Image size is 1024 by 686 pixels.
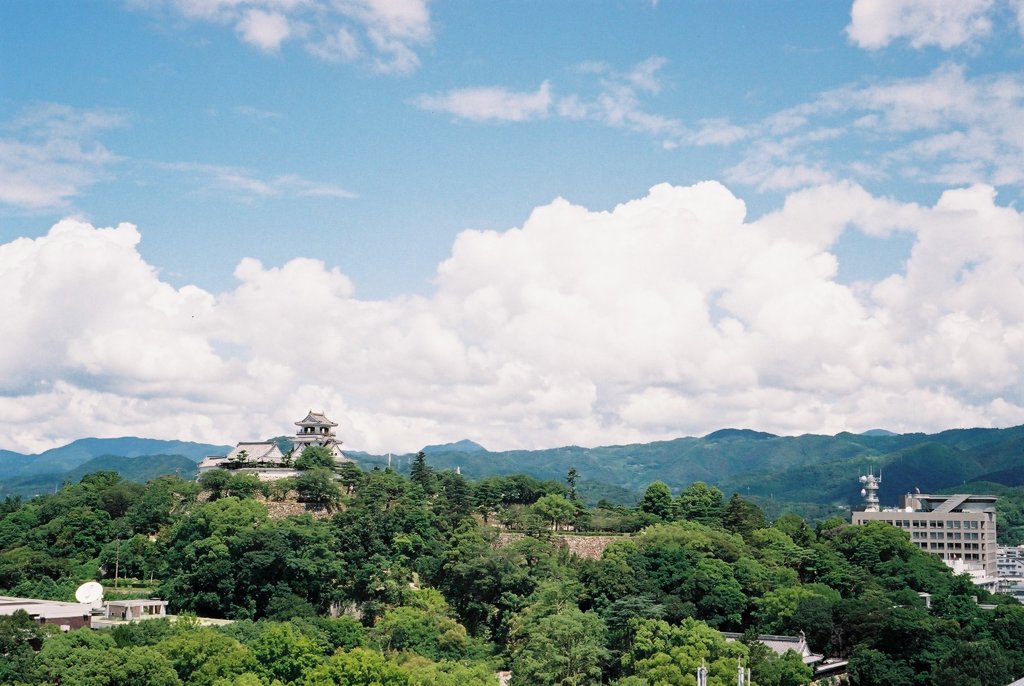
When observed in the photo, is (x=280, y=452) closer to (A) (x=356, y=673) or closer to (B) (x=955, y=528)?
(A) (x=356, y=673)

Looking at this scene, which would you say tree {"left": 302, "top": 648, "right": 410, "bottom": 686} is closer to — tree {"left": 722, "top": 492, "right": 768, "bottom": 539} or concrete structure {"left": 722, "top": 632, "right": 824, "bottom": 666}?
concrete structure {"left": 722, "top": 632, "right": 824, "bottom": 666}

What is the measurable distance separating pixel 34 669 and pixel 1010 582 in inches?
3022

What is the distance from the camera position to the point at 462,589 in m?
46.2

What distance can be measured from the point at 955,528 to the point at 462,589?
53773mm

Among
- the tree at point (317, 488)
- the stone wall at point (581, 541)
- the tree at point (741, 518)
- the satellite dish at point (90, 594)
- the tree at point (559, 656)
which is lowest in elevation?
the tree at point (559, 656)

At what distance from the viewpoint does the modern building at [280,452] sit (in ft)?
208

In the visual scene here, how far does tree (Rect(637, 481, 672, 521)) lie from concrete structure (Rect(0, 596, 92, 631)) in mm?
31372

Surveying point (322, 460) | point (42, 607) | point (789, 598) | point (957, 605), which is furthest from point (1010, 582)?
point (42, 607)

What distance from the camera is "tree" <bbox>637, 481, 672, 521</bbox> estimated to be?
58.5m

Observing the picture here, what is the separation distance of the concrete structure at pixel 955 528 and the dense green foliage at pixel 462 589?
26.0 meters

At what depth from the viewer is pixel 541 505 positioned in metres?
56.0

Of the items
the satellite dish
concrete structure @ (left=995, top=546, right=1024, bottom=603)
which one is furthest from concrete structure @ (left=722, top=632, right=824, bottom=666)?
concrete structure @ (left=995, top=546, right=1024, bottom=603)

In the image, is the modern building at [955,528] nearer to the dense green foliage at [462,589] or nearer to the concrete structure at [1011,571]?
the concrete structure at [1011,571]

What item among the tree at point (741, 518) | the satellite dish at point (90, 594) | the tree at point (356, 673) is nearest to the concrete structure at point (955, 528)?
the tree at point (741, 518)
